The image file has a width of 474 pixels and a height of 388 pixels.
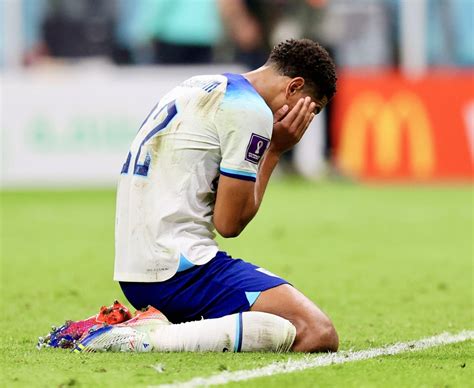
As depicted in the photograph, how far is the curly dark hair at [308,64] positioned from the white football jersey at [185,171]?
0.66 feet

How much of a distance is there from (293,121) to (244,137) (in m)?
0.33

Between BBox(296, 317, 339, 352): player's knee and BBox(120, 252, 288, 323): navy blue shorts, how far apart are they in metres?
0.24

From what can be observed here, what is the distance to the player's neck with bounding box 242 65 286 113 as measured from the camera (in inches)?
234

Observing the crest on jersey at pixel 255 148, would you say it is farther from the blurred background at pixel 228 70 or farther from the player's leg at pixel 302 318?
the blurred background at pixel 228 70

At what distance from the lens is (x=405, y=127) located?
18.3 m

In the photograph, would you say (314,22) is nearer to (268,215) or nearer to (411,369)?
(268,215)

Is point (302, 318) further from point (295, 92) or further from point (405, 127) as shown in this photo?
point (405, 127)

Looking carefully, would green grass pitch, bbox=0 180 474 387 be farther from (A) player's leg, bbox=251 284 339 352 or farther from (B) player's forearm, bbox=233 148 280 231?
(B) player's forearm, bbox=233 148 280 231

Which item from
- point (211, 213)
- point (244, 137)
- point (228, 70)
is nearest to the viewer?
point (244, 137)

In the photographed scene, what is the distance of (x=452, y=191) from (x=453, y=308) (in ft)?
31.4

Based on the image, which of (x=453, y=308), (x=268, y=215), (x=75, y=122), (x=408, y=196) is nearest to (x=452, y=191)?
(x=408, y=196)

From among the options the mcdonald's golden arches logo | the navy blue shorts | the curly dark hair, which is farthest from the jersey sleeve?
the mcdonald's golden arches logo

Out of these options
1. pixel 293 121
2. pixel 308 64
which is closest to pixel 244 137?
pixel 293 121

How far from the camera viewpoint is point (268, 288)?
19.2ft
